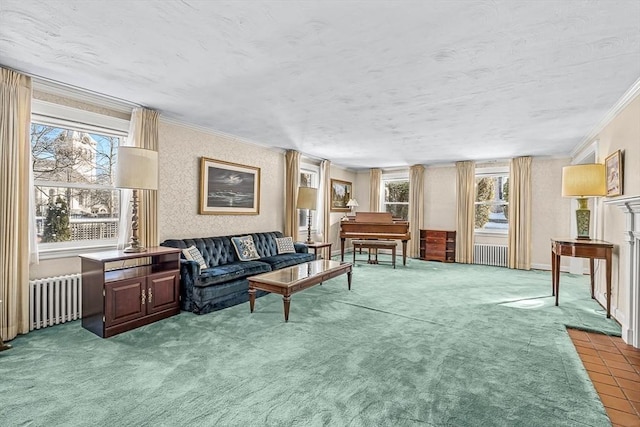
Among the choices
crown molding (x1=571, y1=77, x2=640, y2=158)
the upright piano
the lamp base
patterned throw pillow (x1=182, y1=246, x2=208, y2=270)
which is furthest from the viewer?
the upright piano

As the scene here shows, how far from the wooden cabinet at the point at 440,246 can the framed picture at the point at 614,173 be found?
398 centimetres

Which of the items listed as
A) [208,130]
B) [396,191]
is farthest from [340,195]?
[208,130]

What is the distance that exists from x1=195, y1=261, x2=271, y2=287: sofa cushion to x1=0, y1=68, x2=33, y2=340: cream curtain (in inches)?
63.6

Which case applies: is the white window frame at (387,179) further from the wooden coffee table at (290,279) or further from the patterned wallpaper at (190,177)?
the wooden coffee table at (290,279)

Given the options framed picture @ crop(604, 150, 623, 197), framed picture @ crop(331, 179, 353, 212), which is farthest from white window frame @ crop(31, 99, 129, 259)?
framed picture @ crop(604, 150, 623, 197)

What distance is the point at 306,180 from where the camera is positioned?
7812mm

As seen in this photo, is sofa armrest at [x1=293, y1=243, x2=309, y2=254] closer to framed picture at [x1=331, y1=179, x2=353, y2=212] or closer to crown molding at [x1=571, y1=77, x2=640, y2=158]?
framed picture at [x1=331, y1=179, x2=353, y2=212]

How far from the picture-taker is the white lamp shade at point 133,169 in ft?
11.0

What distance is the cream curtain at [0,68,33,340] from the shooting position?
293 centimetres

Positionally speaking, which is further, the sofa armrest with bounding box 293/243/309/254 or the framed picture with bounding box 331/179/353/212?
the framed picture with bounding box 331/179/353/212

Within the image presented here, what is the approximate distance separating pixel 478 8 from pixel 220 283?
3.70m

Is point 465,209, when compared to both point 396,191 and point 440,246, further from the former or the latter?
point 396,191

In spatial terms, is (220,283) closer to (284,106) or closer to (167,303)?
(167,303)

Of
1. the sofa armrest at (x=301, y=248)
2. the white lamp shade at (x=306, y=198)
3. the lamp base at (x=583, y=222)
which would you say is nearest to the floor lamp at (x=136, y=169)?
the sofa armrest at (x=301, y=248)
